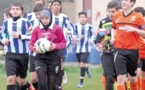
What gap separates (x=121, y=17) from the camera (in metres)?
9.80

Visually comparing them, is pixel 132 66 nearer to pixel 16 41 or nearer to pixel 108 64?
pixel 108 64

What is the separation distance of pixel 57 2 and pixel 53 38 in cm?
233

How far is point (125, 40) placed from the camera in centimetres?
970

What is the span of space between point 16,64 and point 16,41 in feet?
1.58

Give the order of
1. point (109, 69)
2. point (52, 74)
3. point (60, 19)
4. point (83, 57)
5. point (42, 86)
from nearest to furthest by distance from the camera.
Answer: point (42, 86) → point (52, 74) → point (109, 69) → point (60, 19) → point (83, 57)

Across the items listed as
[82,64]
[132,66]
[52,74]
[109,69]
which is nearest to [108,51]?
[109,69]

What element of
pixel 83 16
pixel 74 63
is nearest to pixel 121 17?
pixel 83 16

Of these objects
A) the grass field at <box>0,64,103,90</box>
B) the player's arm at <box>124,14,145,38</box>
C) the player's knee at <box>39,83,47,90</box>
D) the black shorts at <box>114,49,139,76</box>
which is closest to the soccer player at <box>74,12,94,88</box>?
the grass field at <box>0,64,103,90</box>

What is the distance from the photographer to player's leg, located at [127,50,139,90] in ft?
32.2

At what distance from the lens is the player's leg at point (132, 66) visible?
9.80 meters

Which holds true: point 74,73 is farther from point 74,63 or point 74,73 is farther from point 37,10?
point 37,10

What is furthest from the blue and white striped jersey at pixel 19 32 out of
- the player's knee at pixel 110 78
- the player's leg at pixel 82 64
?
the player's leg at pixel 82 64

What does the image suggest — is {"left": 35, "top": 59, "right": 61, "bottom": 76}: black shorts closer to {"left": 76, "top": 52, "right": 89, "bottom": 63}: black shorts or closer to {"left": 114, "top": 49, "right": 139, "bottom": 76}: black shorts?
{"left": 114, "top": 49, "right": 139, "bottom": 76}: black shorts

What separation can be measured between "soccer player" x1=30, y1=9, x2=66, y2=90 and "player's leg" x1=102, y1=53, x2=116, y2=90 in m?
1.06
